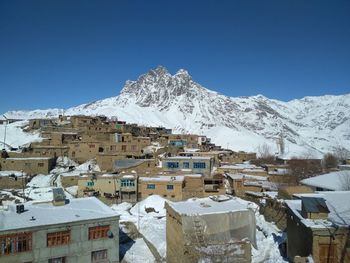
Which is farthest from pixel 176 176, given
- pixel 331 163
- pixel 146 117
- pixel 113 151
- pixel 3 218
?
pixel 146 117

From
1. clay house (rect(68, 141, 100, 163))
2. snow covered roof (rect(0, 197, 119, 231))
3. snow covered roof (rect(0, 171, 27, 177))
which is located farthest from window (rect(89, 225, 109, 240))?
clay house (rect(68, 141, 100, 163))

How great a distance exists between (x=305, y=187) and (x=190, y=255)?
50.0ft

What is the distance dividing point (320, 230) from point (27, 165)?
3720 cm

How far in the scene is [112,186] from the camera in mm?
36531

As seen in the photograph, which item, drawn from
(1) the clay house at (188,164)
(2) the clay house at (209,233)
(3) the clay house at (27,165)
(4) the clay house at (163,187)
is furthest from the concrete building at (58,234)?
(3) the clay house at (27,165)

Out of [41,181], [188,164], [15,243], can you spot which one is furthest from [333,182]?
[41,181]

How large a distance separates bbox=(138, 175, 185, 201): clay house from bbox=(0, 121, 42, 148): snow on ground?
27.4 m

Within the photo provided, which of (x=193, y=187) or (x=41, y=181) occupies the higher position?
(x=41, y=181)

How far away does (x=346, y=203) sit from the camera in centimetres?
1858

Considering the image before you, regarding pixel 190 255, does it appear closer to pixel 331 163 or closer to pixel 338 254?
pixel 338 254

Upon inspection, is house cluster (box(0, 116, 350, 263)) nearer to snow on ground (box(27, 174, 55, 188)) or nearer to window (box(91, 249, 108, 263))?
window (box(91, 249, 108, 263))

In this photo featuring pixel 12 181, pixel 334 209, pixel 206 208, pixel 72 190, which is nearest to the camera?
pixel 334 209

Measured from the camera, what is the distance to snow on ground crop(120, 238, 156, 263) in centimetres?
2431

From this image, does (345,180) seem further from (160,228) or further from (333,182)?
(160,228)
